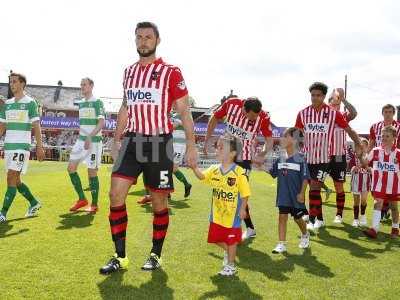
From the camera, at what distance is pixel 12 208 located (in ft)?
28.7

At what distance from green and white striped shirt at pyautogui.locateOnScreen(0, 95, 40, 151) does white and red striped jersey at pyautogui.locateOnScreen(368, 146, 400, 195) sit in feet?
19.4

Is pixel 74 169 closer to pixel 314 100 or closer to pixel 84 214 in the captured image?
pixel 84 214

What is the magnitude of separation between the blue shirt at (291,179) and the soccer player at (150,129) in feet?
6.65

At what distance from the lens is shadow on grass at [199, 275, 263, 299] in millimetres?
4125

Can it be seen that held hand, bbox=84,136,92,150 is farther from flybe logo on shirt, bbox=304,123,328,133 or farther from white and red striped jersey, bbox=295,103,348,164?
flybe logo on shirt, bbox=304,123,328,133

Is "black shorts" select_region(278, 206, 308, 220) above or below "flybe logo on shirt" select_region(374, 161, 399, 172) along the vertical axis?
below

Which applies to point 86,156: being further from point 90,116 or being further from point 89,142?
point 90,116

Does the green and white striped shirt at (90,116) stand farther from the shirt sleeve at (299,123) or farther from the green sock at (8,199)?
the shirt sleeve at (299,123)

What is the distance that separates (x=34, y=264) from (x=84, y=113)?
15.3 feet

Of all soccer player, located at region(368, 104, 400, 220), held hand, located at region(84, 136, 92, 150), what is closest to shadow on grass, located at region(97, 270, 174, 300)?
held hand, located at region(84, 136, 92, 150)

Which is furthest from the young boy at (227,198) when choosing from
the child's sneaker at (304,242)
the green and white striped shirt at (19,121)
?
the green and white striped shirt at (19,121)

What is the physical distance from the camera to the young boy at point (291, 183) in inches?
247

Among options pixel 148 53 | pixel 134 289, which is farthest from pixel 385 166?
pixel 134 289

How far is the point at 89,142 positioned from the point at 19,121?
1.41 meters
